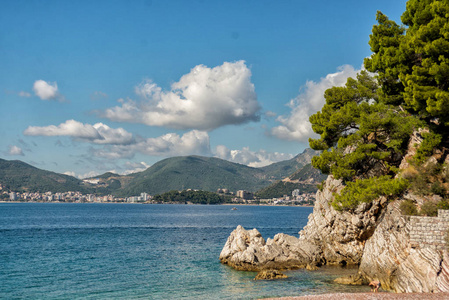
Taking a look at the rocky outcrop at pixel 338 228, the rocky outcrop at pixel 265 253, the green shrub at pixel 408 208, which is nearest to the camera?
the green shrub at pixel 408 208

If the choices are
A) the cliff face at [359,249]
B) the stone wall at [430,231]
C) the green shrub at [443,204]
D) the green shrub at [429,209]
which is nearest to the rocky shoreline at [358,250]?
the cliff face at [359,249]

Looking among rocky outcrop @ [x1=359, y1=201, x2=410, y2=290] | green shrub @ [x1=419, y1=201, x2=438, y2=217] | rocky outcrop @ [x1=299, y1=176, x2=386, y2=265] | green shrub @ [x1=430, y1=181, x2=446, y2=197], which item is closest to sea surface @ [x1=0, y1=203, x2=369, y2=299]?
rocky outcrop @ [x1=359, y1=201, x2=410, y2=290]

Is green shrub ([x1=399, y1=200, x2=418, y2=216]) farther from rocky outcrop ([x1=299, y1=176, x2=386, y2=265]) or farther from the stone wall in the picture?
rocky outcrop ([x1=299, y1=176, x2=386, y2=265])

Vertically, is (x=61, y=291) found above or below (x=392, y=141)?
below

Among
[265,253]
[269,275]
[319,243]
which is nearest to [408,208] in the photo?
[269,275]

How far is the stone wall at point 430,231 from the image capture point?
19438 mm

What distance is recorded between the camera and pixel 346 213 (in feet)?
99.9

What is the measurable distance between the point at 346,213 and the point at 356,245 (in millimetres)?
3447

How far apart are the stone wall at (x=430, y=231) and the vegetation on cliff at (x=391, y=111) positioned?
390 centimetres

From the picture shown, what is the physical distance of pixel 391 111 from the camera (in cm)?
2856

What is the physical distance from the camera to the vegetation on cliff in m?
22.4

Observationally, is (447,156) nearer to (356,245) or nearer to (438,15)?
(438,15)

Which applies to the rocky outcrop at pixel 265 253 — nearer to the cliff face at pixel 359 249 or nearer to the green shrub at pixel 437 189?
the cliff face at pixel 359 249

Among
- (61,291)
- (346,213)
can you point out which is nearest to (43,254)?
(61,291)
